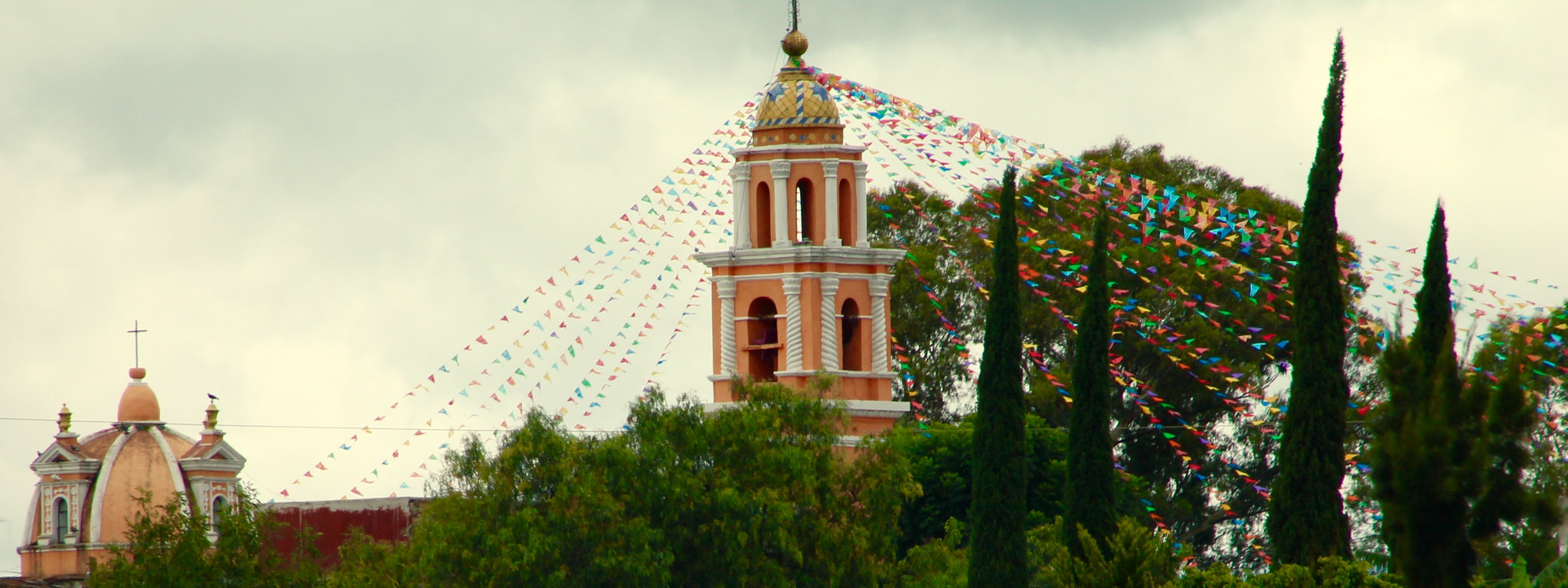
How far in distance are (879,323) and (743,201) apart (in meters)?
3.48

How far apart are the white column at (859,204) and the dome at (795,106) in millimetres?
997

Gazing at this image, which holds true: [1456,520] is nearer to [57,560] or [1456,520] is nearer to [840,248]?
[840,248]

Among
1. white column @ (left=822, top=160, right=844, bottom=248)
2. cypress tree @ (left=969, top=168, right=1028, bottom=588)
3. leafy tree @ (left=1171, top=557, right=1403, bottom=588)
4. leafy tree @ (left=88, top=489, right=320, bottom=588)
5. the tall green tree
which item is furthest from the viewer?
white column @ (left=822, top=160, right=844, bottom=248)

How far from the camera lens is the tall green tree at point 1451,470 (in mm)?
30391

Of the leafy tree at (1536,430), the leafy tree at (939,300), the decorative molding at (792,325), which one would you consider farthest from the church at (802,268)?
the leafy tree at (939,300)

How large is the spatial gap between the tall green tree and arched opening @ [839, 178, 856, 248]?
22.0m

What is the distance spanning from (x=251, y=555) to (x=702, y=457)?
803 centimetres

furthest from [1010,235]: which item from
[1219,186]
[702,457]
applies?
[1219,186]

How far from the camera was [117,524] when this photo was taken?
64.6m

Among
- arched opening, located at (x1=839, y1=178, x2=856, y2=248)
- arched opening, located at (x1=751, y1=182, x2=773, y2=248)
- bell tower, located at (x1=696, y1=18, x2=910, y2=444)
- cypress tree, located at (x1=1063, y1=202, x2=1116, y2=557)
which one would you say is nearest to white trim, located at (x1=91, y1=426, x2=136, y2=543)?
bell tower, located at (x1=696, y1=18, x2=910, y2=444)

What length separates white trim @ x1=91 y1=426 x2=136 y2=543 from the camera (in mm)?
64688

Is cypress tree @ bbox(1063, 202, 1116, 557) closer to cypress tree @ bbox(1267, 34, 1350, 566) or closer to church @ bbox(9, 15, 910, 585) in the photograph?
cypress tree @ bbox(1267, 34, 1350, 566)

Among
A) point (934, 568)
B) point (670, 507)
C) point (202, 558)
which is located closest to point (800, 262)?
point (934, 568)

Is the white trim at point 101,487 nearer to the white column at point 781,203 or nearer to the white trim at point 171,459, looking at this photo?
the white trim at point 171,459
